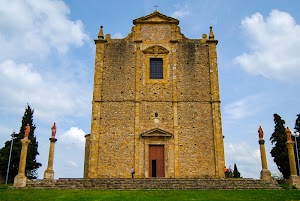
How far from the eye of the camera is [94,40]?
2564 cm

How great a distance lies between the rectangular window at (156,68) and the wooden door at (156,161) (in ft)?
17.6

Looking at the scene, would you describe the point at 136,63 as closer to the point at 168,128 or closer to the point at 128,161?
the point at 168,128

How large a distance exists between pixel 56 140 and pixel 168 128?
763 cm

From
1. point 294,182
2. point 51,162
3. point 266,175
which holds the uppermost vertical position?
point 51,162

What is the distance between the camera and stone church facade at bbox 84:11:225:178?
74.5 feet

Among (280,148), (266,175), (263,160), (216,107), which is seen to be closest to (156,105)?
(216,107)

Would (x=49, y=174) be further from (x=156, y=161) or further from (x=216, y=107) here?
(x=216, y=107)

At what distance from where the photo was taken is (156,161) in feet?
75.4

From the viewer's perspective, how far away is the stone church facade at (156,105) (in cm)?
2270

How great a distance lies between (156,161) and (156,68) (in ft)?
23.1

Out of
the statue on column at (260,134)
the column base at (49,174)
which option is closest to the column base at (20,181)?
the column base at (49,174)

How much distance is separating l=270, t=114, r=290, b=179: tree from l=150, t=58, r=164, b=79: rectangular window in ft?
46.2

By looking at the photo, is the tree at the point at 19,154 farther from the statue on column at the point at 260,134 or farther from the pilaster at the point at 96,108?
the statue on column at the point at 260,134

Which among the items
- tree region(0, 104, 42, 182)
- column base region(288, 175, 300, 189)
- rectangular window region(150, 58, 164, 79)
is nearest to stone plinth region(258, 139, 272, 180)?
column base region(288, 175, 300, 189)
